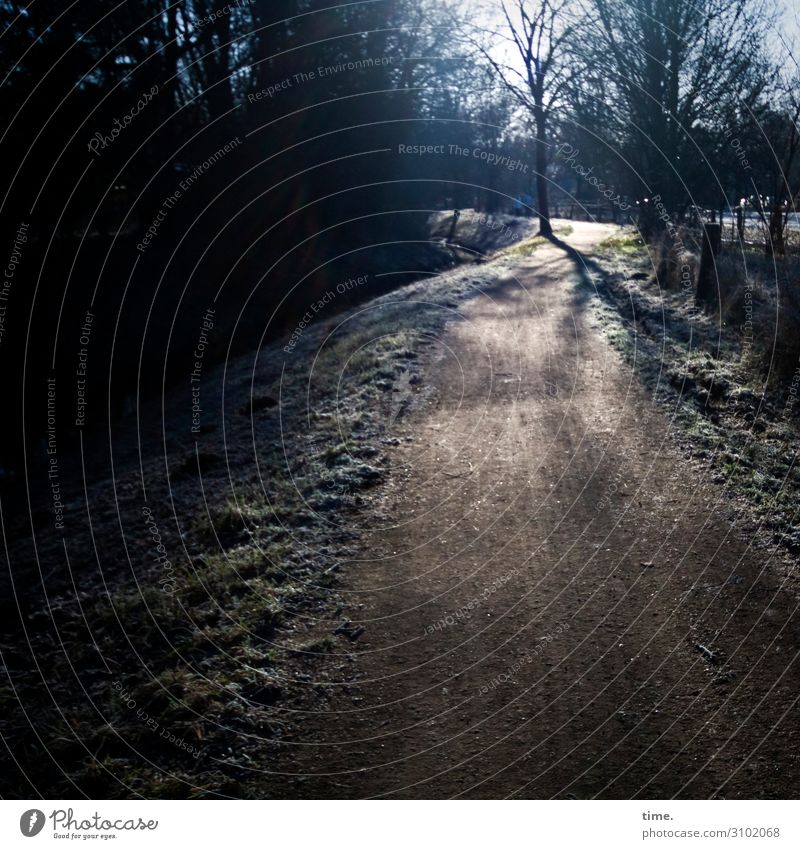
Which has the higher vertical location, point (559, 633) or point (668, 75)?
point (668, 75)

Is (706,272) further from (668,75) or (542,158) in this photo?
(542,158)

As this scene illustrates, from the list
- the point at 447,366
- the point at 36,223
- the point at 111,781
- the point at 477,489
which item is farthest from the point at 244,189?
the point at 111,781

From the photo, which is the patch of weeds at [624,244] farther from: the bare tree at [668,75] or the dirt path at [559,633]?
the dirt path at [559,633]

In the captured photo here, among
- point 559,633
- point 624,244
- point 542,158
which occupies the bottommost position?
point 559,633

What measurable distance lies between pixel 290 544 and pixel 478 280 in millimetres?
14239

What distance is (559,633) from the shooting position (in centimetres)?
477

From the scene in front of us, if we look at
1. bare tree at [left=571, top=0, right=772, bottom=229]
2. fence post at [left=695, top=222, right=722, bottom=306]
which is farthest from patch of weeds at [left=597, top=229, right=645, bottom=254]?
fence post at [left=695, top=222, right=722, bottom=306]

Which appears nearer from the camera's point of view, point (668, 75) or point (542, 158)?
point (668, 75)

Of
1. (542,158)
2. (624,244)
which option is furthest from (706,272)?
(542,158)

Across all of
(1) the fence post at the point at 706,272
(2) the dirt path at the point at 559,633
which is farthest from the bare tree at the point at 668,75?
(2) the dirt path at the point at 559,633

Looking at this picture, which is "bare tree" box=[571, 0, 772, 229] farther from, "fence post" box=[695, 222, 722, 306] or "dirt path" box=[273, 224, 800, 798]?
"dirt path" box=[273, 224, 800, 798]

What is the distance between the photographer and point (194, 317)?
2006 cm

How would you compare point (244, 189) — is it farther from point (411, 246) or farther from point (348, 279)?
point (411, 246)

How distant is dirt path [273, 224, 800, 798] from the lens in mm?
3695
